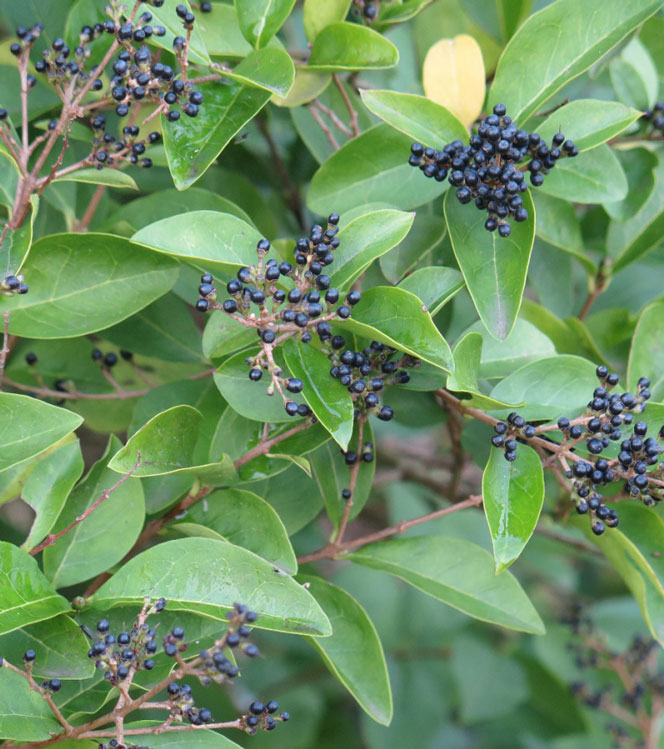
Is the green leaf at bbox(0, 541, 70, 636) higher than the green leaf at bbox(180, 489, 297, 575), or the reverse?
the green leaf at bbox(180, 489, 297, 575)

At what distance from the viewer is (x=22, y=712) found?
1.18 m

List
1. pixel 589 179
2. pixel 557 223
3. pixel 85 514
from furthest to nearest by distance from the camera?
pixel 557 223 < pixel 589 179 < pixel 85 514

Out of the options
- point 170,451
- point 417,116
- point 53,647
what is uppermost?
point 417,116

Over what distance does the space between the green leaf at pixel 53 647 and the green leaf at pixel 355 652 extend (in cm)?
37

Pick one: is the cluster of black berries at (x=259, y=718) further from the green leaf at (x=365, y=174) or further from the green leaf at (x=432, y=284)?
the green leaf at (x=365, y=174)

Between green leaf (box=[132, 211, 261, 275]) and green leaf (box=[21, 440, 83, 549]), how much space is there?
38cm

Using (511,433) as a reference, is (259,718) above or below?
below

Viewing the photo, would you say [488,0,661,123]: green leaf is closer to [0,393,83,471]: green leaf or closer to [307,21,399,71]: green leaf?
[307,21,399,71]: green leaf

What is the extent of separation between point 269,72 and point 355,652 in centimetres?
97

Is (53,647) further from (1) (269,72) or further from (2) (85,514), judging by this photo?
(1) (269,72)

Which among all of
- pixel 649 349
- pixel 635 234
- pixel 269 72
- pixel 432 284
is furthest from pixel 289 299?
pixel 635 234

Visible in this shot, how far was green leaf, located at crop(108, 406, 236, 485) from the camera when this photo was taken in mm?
1268

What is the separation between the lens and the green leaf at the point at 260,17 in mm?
1425

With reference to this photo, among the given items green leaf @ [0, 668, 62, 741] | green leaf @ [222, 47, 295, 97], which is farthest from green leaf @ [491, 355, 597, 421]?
green leaf @ [0, 668, 62, 741]
